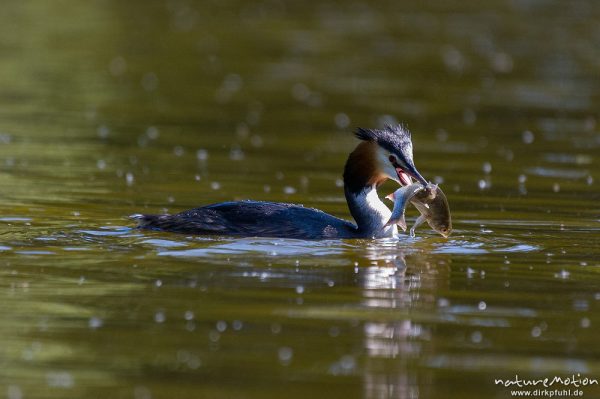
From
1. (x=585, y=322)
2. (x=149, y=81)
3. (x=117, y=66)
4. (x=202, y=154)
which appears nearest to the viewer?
(x=585, y=322)

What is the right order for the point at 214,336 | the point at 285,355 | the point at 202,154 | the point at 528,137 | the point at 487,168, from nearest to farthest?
the point at 285,355
the point at 214,336
the point at 487,168
the point at 202,154
the point at 528,137

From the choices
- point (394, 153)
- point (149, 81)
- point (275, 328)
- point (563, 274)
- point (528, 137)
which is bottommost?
point (275, 328)

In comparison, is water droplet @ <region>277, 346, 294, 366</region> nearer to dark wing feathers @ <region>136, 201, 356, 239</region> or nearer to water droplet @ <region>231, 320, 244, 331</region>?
water droplet @ <region>231, 320, 244, 331</region>

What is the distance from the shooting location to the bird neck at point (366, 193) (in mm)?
13750

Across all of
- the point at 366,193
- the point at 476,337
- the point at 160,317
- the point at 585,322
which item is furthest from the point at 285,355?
the point at 366,193

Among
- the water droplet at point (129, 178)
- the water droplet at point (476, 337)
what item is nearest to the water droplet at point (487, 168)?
the water droplet at point (129, 178)

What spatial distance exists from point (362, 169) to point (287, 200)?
8.25ft

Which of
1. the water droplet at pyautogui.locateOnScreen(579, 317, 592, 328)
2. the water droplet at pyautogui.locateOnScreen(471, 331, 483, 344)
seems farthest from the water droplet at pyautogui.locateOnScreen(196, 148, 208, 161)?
the water droplet at pyautogui.locateOnScreen(471, 331, 483, 344)

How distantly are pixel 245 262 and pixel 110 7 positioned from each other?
91.7 feet

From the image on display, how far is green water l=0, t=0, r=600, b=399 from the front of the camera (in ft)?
30.4

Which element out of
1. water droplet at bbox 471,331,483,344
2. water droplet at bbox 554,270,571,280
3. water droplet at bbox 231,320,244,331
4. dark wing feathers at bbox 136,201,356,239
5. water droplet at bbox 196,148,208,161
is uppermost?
water droplet at bbox 196,148,208,161

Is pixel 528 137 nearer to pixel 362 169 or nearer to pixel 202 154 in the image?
pixel 202 154

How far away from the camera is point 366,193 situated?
547 inches

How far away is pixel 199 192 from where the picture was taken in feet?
55.0
